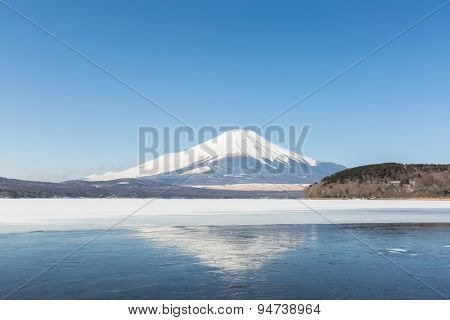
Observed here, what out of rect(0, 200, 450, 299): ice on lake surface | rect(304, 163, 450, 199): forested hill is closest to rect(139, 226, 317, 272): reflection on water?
rect(0, 200, 450, 299): ice on lake surface

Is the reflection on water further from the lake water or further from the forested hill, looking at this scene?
the forested hill

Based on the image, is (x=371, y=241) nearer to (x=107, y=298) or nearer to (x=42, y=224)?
(x=107, y=298)

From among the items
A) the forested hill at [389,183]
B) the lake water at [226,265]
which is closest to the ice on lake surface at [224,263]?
the lake water at [226,265]

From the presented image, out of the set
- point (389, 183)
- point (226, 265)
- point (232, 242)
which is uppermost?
point (389, 183)

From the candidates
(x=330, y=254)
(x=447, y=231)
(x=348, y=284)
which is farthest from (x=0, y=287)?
(x=447, y=231)

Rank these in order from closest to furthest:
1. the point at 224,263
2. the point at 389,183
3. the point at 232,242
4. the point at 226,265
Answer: the point at 226,265 → the point at 224,263 → the point at 232,242 → the point at 389,183

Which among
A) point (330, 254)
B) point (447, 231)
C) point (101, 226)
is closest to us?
point (330, 254)

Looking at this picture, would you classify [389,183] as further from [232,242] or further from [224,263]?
[224,263]

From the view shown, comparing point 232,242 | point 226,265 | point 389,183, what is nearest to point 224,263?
point 226,265
